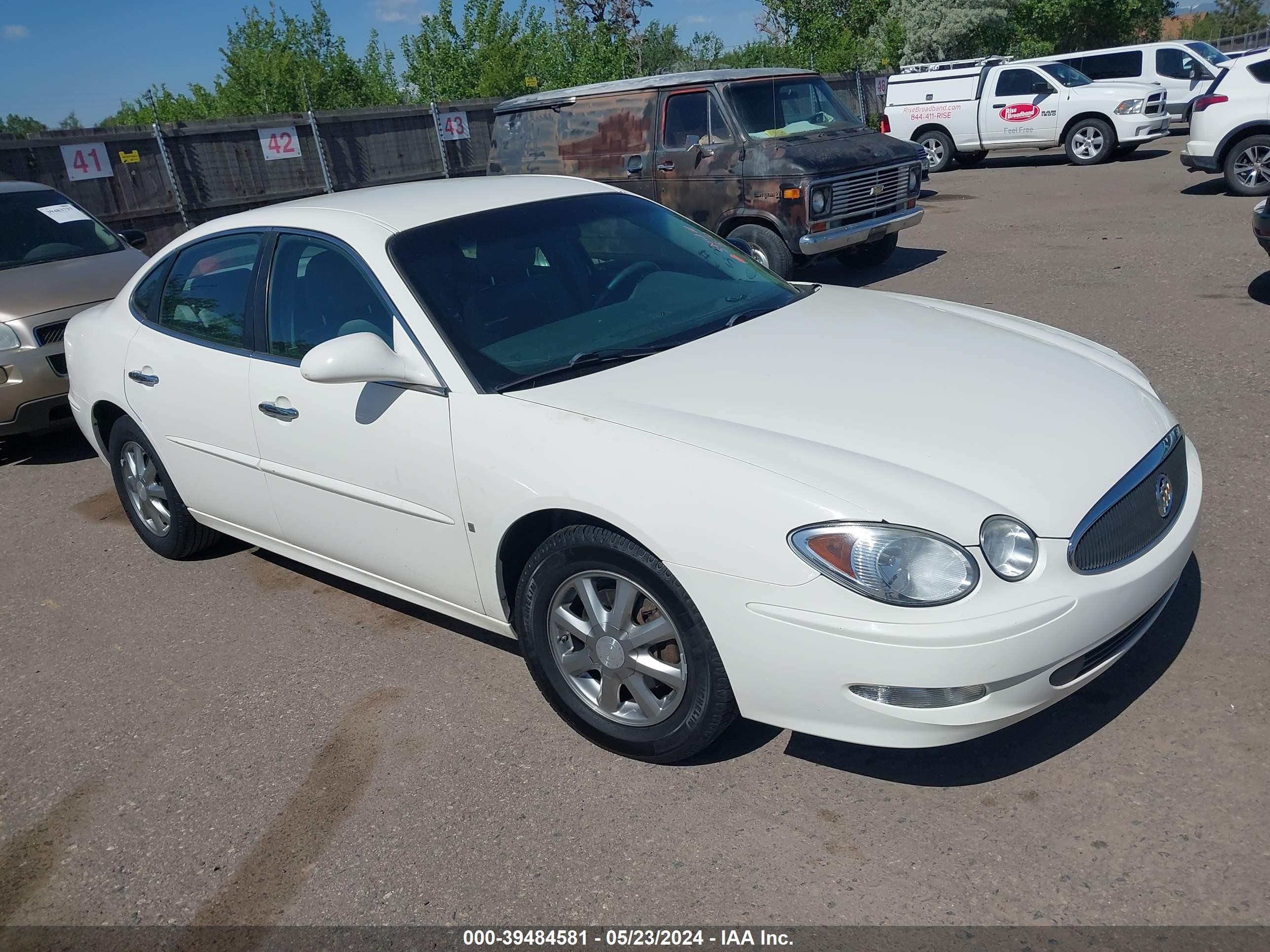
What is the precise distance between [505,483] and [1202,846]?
6.93ft

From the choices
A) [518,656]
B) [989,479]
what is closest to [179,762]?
[518,656]

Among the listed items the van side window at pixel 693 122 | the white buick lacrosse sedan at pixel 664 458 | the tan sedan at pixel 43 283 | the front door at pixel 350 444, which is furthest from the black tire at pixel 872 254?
the front door at pixel 350 444

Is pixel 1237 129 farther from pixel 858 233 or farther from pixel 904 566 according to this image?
pixel 904 566

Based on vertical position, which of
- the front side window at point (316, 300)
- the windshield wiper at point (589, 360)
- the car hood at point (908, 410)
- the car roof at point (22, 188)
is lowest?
the car hood at point (908, 410)

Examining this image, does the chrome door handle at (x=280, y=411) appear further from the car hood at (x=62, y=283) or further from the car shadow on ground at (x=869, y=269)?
the car shadow on ground at (x=869, y=269)

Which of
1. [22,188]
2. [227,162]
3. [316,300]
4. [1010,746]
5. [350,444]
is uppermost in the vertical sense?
[227,162]

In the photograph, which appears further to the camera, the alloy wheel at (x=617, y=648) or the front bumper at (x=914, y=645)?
the alloy wheel at (x=617, y=648)

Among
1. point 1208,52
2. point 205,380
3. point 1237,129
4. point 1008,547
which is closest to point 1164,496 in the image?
point 1008,547

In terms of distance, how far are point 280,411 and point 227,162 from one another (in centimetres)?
1504

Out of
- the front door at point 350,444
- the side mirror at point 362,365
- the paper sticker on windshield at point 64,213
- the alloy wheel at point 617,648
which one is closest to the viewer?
the alloy wheel at point 617,648

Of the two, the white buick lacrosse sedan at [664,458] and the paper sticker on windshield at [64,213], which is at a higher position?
the paper sticker on windshield at [64,213]

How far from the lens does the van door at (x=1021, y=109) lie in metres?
17.7

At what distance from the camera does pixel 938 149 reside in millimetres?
19266

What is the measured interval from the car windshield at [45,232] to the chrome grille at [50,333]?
125 centimetres
